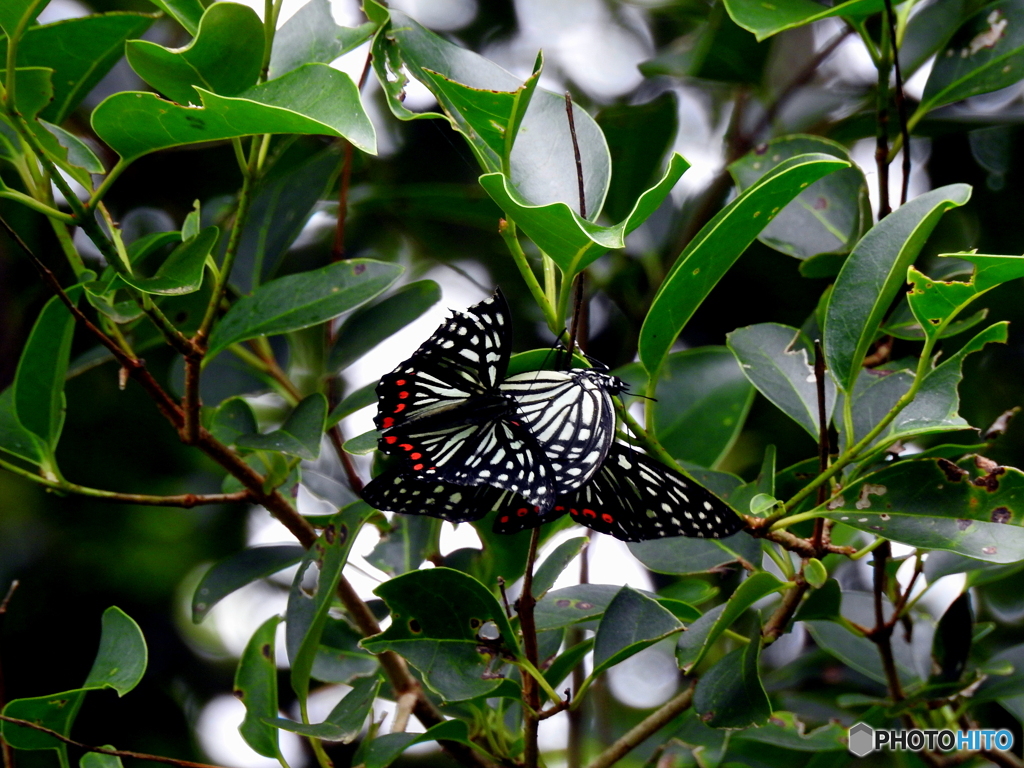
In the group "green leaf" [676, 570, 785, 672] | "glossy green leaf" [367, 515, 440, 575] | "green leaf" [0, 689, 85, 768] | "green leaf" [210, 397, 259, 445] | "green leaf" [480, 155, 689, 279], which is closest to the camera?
"green leaf" [480, 155, 689, 279]

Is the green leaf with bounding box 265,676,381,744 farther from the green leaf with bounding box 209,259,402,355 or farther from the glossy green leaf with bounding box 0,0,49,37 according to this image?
the glossy green leaf with bounding box 0,0,49,37

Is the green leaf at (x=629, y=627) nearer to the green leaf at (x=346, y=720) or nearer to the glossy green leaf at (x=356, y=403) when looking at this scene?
the green leaf at (x=346, y=720)

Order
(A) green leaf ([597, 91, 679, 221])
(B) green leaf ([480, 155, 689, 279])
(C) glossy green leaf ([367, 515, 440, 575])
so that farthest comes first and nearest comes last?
1. (A) green leaf ([597, 91, 679, 221])
2. (C) glossy green leaf ([367, 515, 440, 575])
3. (B) green leaf ([480, 155, 689, 279])

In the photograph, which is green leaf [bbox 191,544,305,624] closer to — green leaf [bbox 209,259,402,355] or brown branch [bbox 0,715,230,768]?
brown branch [bbox 0,715,230,768]

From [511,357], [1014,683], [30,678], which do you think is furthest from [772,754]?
[30,678]

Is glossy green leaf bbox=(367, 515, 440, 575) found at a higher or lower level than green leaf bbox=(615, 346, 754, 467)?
lower

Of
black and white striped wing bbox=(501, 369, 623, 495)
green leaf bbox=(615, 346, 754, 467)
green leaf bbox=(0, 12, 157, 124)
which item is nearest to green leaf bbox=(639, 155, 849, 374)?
black and white striped wing bbox=(501, 369, 623, 495)

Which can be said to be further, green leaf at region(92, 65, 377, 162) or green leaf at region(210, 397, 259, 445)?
green leaf at region(210, 397, 259, 445)

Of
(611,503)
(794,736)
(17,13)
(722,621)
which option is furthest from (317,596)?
(794,736)

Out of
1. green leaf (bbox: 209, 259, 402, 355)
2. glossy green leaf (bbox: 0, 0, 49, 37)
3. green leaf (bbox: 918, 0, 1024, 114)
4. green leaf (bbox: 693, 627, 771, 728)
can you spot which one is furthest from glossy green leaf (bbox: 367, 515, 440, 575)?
green leaf (bbox: 918, 0, 1024, 114)

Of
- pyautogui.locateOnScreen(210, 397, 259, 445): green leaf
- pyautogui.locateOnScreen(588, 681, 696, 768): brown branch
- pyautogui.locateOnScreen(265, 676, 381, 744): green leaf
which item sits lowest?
pyautogui.locateOnScreen(588, 681, 696, 768): brown branch
